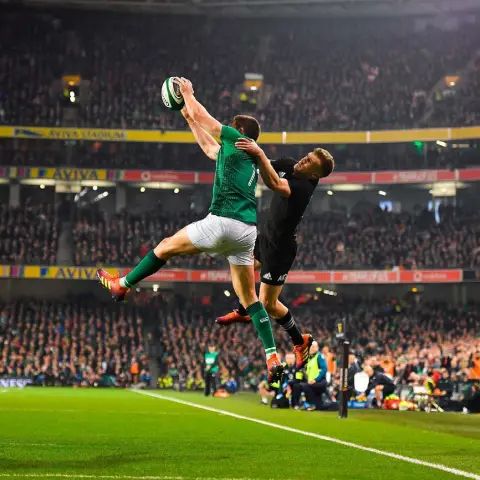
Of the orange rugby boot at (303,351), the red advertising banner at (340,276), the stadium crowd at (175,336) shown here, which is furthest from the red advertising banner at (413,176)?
the orange rugby boot at (303,351)

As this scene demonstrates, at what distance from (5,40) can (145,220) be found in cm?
1285

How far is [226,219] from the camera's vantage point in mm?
9234

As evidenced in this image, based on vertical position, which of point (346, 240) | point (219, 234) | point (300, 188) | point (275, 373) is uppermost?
point (346, 240)

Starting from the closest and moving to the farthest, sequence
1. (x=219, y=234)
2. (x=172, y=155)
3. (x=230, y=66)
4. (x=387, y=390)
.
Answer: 1. (x=219, y=234)
2. (x=387, y=390)
3. (x=172, y=155)
4. (x=230, y=66)

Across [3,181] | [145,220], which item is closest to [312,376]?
[145,220]

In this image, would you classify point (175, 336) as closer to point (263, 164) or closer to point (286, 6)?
point (286, 6)

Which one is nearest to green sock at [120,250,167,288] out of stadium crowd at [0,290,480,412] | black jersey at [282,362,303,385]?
black jersey at [282,362,303,385]

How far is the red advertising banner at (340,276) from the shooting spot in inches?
1747

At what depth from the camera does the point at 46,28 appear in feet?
171

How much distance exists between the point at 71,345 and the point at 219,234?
3338 cm

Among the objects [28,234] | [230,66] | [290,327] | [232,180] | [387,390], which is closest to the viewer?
[232,180]

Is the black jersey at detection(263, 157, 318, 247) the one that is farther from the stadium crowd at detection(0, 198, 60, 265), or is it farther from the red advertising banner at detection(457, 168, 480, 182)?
the red advertising banner at detection(457, 168, 480, 182)

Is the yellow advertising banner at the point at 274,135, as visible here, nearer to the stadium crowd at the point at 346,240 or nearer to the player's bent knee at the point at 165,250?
the stadium crowd at the point at 346,240

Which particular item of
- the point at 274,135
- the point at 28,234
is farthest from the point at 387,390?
the point at 28,234
